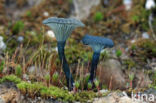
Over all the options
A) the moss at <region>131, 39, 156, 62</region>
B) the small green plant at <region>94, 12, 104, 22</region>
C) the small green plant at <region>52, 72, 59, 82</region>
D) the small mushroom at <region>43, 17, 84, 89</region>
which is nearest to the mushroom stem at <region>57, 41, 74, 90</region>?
the small mushroom at <region>43, 17, 84, 89</region>

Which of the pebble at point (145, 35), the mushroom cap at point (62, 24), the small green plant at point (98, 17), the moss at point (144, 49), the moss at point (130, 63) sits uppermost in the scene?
the small green plant at point (98, 17)

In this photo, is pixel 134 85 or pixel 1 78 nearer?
pixel 1 78

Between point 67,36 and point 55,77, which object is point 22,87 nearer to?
point 55,77

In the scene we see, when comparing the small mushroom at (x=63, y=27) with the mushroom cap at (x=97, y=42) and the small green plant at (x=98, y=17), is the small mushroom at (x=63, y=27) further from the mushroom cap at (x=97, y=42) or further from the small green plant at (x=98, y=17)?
the small green plant at (x=98, y=17)

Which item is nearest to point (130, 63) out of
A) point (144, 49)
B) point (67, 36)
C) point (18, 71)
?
point (144, 49)

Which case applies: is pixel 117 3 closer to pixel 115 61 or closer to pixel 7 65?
pixel 115 61

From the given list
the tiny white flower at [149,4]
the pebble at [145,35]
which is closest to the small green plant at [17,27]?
the pebble at [145,35]

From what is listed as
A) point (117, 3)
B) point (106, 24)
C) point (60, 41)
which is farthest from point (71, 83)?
point (117, 3)

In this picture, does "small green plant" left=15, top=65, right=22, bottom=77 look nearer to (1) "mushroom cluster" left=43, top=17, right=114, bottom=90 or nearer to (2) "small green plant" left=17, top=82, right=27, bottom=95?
(2) "small green plant" left=17, top=82, right=27, bottom=95
